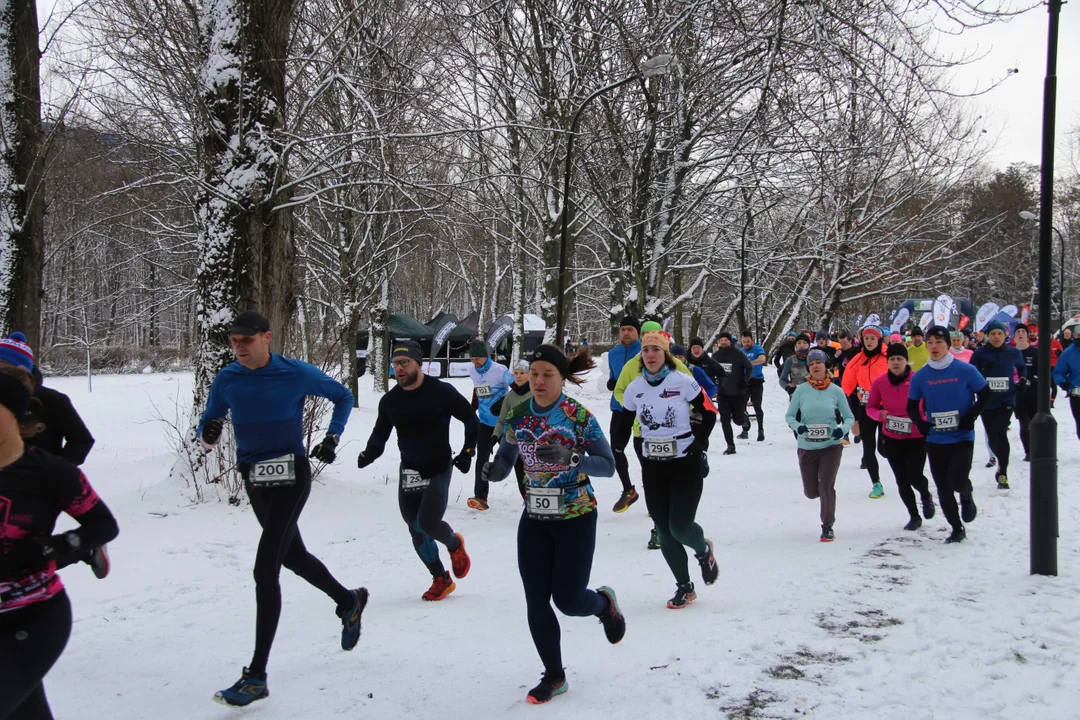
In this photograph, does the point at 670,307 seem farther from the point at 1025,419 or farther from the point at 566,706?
the point at 566,706

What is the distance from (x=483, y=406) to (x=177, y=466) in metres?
3.60

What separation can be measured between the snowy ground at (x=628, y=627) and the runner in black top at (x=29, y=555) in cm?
142

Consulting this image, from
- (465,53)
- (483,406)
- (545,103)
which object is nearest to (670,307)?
(545,103)

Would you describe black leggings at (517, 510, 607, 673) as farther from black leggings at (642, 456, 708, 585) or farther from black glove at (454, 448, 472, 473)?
black glove at (454, 448, 472, 473)

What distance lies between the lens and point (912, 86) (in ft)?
20.5

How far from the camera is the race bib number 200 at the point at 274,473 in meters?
4.56

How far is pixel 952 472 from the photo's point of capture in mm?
7449

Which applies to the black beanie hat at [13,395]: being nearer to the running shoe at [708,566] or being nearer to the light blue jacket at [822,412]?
the running shoe at [708,566]

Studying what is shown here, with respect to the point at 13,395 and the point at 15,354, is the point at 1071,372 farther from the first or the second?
the point at 13,395

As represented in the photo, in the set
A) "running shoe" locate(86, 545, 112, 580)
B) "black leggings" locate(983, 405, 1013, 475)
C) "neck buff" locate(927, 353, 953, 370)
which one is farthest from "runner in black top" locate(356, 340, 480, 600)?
"black leggings" locate(983, 405, 1013, 475)

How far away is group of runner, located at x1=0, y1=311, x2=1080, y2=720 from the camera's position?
2900 millimetres

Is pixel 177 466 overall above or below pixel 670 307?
below

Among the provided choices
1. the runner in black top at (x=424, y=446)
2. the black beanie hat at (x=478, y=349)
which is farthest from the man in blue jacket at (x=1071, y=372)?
the runner in black top at (x=424, y=446)

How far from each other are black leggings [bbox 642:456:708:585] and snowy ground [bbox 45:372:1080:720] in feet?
1.27
